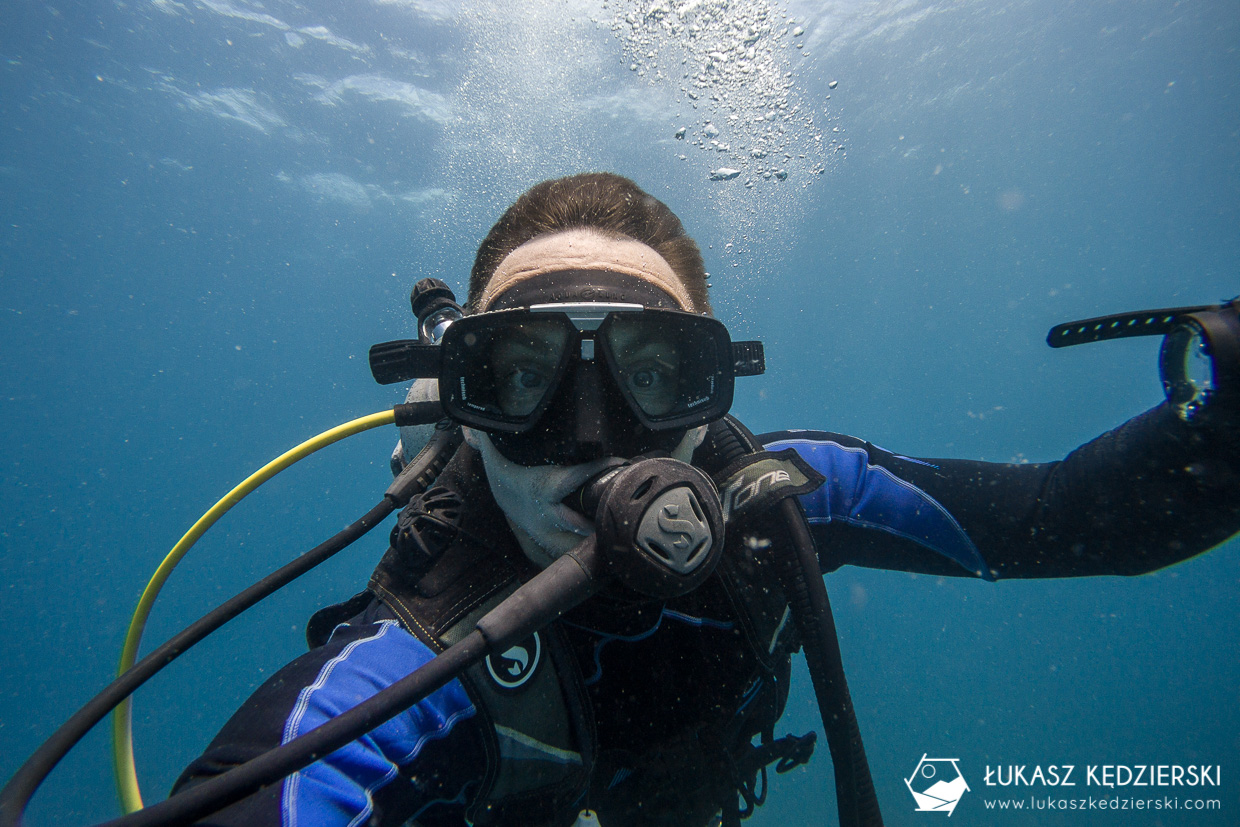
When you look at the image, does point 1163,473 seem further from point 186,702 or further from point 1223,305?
Answer: point 186,702

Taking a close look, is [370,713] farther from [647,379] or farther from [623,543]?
[647,379]

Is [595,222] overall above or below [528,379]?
above

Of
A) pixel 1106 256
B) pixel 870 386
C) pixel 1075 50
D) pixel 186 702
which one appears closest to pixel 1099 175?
pixel 1075 50

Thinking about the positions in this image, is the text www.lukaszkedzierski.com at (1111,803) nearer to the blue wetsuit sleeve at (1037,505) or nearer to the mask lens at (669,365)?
the blue wetsuit sleeve at (1037,505)

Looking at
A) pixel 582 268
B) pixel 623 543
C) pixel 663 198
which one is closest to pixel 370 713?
pixel 623 543

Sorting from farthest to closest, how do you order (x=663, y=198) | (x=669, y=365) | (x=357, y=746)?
1. (x=663, y=198)
2. (x=669, y=365)
3. (x=357, y=746)

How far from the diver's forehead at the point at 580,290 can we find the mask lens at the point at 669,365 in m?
0.09

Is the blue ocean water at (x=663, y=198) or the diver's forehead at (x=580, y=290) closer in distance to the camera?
the diver's forehead at (x=580, y=290)

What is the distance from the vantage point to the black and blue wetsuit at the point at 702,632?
1319 mm

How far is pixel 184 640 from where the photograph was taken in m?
1.65

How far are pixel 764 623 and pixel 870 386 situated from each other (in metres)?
81.0

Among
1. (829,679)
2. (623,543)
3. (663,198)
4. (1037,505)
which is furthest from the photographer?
(663,198)

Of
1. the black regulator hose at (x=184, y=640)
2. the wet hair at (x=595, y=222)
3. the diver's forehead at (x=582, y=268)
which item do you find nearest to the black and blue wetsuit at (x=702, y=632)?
the black regulator hose at (x=184, y=640)

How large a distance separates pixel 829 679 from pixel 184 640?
2.05 m
